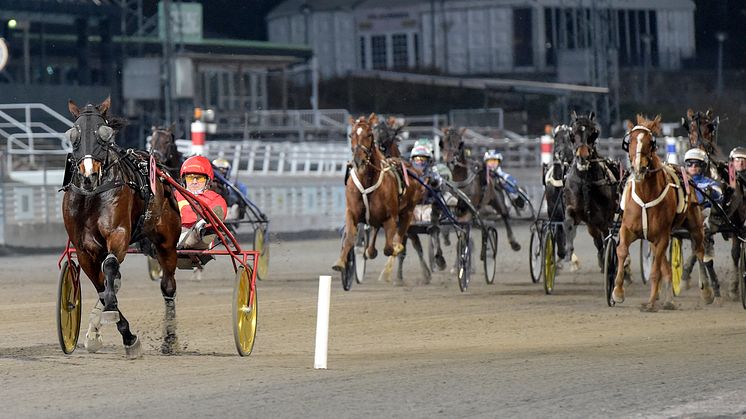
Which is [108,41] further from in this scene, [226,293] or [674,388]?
[674,388]

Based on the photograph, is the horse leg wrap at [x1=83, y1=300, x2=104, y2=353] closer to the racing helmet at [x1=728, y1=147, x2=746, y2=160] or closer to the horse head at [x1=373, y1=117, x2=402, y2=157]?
the racing helmet at [x1=728, y1=147, x2=746, y2=160]

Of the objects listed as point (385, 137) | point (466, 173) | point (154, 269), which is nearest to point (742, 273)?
point (385, 137)

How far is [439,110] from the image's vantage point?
56.0 m

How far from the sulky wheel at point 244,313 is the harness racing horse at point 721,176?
6201mm

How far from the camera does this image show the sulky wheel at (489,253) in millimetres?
17484

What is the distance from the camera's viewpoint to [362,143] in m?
16.0

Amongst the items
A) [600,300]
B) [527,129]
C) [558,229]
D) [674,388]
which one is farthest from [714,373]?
[527,129]

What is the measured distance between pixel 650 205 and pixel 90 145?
18.9 feet

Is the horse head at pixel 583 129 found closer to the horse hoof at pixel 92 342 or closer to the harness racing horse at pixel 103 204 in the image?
the harness racing horse at pixel 103 204

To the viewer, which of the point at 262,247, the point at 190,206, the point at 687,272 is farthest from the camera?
the point at 262,247

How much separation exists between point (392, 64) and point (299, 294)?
44.4 metres

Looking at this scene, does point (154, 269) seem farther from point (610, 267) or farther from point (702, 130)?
point (702, 130)

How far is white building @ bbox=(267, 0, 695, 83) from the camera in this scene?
174 ft

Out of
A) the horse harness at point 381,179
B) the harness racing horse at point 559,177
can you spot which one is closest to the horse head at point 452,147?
the harness racing horse at point 559,177
